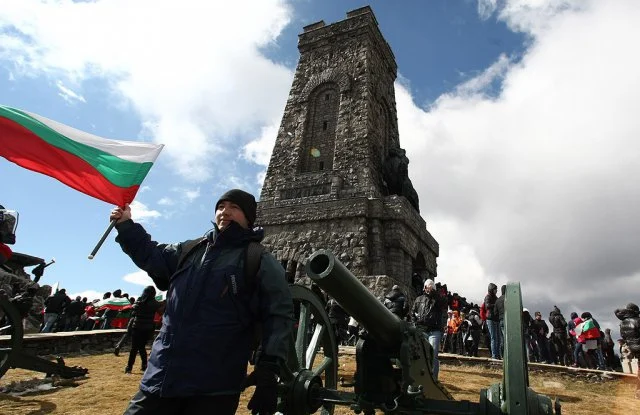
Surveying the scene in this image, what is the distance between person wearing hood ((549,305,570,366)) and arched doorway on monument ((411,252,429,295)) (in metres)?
5.87

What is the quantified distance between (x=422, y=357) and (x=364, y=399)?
0.56 meters

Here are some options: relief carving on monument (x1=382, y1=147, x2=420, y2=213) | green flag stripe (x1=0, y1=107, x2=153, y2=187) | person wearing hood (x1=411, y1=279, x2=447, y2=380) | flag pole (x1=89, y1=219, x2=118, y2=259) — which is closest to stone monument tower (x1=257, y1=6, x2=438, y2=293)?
relief carving on monument (x1=382, y1=147, x2=420, y2=213)

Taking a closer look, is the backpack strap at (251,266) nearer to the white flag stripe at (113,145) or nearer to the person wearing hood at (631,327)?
the white flag stripe at (113,145)

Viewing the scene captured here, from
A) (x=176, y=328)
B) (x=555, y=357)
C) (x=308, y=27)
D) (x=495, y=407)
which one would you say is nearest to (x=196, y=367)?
(x=176, y=328)

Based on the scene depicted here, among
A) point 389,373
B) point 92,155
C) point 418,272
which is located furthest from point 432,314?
point 418,272

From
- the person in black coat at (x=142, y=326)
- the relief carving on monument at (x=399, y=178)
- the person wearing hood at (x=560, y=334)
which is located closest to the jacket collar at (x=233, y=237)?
the person in black coat at (x=142, y=326)

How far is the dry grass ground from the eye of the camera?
→ 443 centimetres

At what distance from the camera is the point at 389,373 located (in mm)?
2857

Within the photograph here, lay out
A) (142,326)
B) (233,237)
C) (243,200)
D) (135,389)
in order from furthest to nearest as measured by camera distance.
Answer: (142,326), (135,389), (243,200), (233,237)

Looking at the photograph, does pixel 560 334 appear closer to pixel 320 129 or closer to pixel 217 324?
pixel 217 324

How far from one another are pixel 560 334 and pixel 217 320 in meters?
11.0

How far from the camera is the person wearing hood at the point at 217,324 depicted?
192 centimetres

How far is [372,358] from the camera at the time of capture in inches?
114

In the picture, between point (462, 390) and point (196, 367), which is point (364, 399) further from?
point (462, 390)
